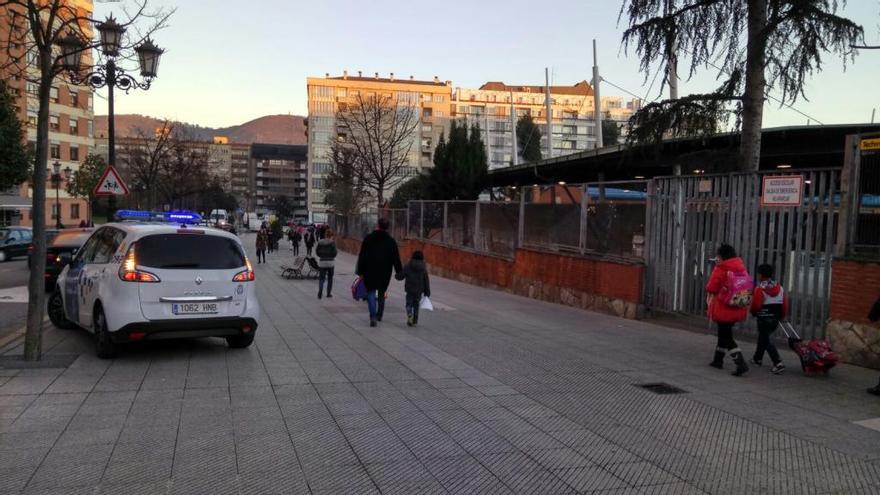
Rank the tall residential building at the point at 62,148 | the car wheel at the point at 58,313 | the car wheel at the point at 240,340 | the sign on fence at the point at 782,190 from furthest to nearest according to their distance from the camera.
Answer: the tall residential building at the point at 62,148, the car wheel at the point at 58,313, the sign on fence at the point at 782,190, the car wheel at the point at 240,340

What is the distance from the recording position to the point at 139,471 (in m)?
4.27

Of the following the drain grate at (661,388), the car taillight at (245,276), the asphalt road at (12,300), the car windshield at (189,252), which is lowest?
the asphalt road at (12,300)

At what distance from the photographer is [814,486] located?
4258mm

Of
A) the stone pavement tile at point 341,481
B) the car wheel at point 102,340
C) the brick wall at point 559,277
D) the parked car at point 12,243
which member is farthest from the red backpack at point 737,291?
the parked car at point 12,243

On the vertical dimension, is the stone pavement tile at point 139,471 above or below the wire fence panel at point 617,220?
below

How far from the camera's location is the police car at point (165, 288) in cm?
735

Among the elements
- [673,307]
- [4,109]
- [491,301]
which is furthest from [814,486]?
[4,109]

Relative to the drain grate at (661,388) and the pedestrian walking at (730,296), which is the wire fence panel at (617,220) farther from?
the drain grate at (661,388)

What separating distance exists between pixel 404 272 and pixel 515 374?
3808 millimetres

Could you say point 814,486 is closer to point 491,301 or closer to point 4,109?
point 491,301

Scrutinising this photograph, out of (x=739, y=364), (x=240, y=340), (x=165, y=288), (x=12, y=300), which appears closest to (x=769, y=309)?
(x=739, y=364)

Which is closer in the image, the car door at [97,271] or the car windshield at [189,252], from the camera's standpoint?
the car windshield at [189,252]

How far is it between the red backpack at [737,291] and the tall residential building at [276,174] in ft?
544

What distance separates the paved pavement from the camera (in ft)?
14.0
